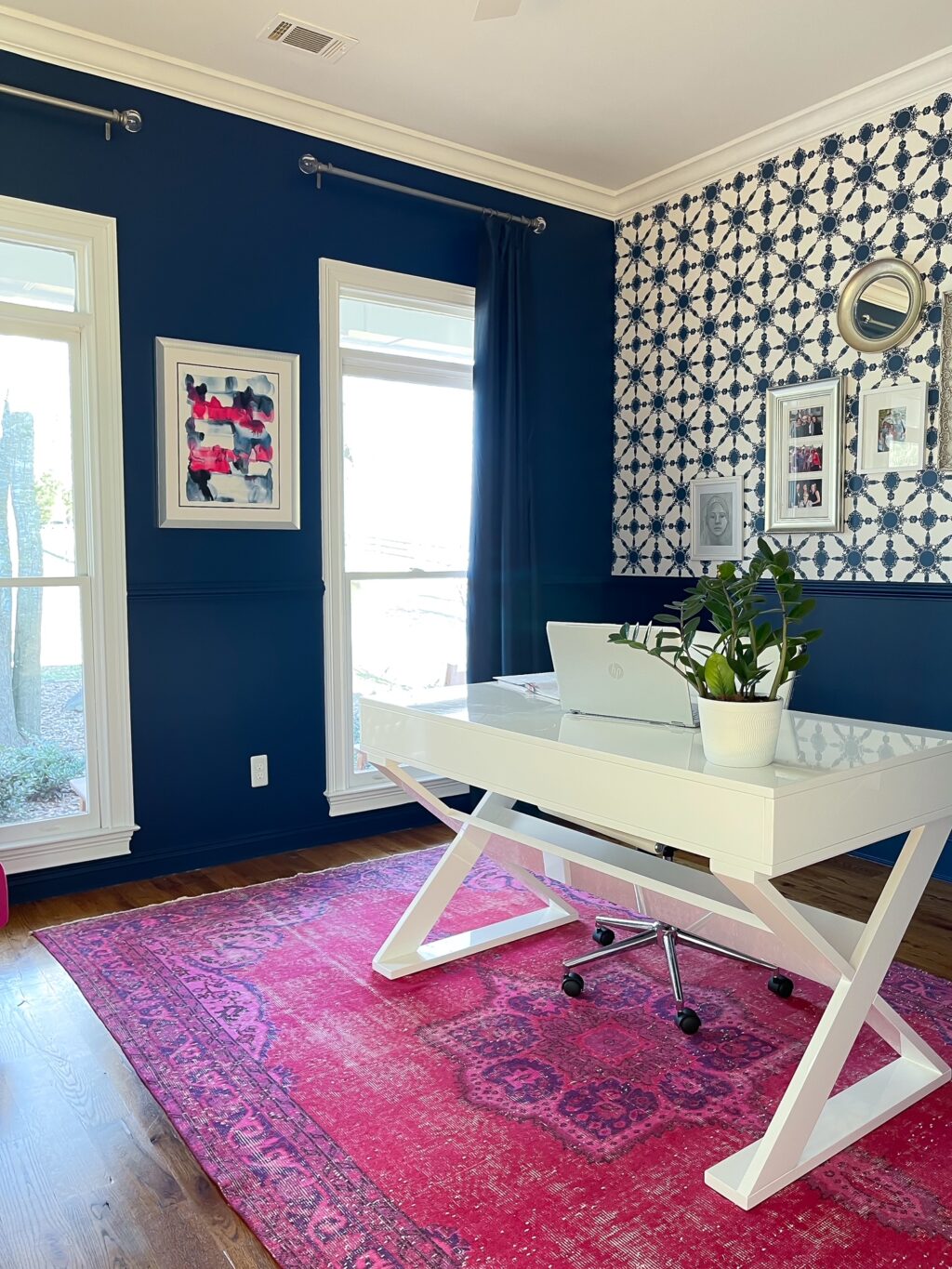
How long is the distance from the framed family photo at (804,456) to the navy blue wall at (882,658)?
28cm

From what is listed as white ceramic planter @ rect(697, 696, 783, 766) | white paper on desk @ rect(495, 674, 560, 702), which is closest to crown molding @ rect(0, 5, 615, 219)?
white paper on desk @ rect(495, 674, 560, 702)

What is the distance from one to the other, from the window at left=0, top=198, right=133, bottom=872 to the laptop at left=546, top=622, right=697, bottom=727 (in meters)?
1.89

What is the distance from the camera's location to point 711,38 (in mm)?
3141

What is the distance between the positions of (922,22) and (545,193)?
1.69 m

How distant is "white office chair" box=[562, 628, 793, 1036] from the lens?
2.36m

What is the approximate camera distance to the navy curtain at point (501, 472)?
4.12m

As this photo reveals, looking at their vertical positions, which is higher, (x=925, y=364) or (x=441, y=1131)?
(x=925, y=364)

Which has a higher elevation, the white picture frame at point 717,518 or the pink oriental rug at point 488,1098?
the white picture frame at point 717,518

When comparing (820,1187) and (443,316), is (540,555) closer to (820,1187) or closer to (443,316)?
(443,316)

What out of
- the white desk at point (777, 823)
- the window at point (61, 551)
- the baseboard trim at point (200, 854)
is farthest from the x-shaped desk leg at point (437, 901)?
the window at point (61, 551)

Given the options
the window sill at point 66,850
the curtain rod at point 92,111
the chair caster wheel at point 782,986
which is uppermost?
the curtain rod at point 92,111

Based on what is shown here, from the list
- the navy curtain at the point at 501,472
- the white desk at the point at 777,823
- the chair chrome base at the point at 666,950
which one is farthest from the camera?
the navy curtain at the point at 501,472

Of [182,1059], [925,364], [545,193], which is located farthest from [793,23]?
[182,1059]

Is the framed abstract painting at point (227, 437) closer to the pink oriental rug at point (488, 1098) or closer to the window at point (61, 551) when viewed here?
the window at point (61, 551)
